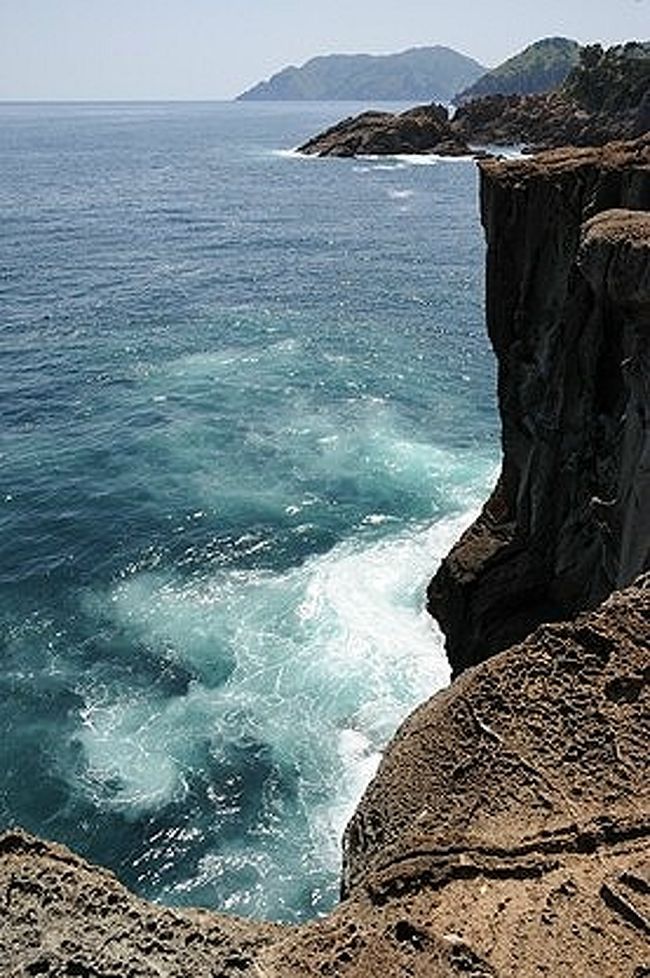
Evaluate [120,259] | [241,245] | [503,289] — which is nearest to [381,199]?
[241,245]

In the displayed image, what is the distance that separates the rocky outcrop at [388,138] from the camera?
156 meters

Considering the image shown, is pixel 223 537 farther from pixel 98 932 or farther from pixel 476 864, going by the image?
pixel 98 932

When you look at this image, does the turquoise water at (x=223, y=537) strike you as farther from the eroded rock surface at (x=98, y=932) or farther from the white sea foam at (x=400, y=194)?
the white sea foam at (x=400, y=194)

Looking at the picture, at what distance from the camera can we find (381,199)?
105062 millimetres

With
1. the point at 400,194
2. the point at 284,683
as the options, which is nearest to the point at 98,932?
the point at 284,683

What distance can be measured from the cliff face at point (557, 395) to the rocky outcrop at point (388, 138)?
5367 inches

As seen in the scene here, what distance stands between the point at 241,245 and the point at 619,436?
62644 mm

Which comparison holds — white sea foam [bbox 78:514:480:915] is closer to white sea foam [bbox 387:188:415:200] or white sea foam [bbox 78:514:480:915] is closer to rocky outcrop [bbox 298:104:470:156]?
white sea foam [bbox 387:188:415:200]

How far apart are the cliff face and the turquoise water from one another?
3.93 meters

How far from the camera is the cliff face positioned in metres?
19.0

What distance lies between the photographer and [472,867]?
754 cm

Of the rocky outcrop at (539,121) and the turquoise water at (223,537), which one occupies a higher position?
the rocky outcrop at (539,121)

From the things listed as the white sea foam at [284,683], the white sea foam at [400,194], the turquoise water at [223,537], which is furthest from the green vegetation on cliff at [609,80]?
the white sea foam at [284,683]

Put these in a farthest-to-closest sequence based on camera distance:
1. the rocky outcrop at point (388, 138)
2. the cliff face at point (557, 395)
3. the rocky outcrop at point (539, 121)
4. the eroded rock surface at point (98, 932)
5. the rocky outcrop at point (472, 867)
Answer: the rocky outcrop at point (388, 138)
the rocky outcrop at point (539, 121)
the cliff face at point (557, 395)
the rocky outcrop at point (472, 867)
the eroded rock surface at point (98, 932)
